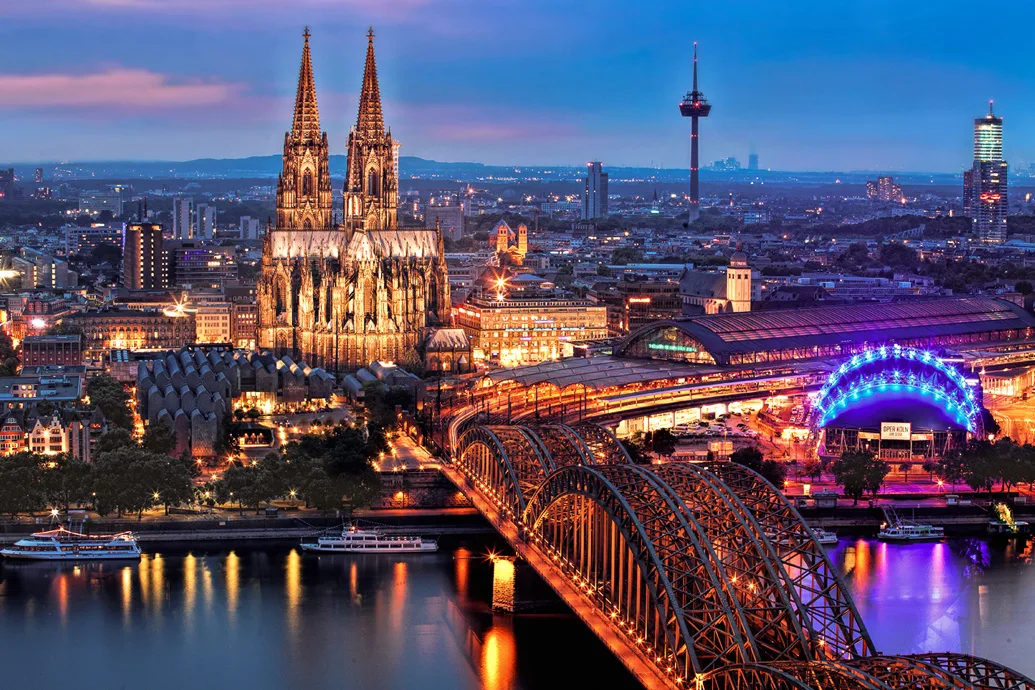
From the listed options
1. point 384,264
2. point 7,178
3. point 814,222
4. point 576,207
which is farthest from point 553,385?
point 576,207

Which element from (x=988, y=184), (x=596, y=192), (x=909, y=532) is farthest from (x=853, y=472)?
(x=596, y=192)

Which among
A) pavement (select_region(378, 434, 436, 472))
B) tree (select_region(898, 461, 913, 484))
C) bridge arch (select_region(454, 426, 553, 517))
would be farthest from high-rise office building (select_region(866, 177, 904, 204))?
bridge arch (select_region(454, 426, 553, 517))

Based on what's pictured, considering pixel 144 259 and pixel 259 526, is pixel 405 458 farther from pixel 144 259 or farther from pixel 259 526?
pixel 144 259

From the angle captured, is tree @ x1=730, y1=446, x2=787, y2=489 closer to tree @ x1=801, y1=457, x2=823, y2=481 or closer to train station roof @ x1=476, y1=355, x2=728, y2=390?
tree @ x1=801, y1=457, x2=823, y2=481

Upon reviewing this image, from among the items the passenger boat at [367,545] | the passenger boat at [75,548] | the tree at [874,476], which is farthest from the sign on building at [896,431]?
the passenger boat at [75,548]

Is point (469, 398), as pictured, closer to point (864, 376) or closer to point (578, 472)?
point (864, 376)

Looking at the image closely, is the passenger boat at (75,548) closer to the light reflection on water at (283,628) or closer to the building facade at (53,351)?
the light reflection on water at (283,628)
